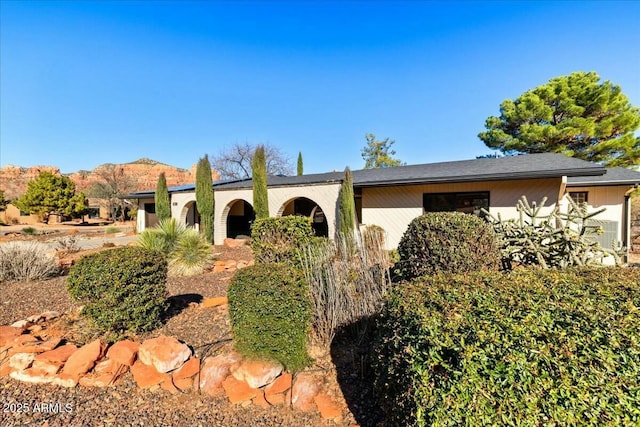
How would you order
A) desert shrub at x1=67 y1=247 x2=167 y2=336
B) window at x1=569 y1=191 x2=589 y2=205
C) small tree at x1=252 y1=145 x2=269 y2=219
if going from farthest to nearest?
1. small tree at x1=252 y1=145 x2=269 y2=219
2. window at x1=569 y1=191 x2=589 y2=205
3. desert shrub at x1=67 y1=247 x2=167 y2=336

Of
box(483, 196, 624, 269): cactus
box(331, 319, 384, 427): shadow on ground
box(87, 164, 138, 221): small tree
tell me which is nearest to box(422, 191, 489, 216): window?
box(483, 196, 624, 269): cactus

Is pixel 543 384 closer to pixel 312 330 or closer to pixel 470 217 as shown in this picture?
pixel 312 330

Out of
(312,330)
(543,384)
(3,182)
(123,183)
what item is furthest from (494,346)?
(3,182)

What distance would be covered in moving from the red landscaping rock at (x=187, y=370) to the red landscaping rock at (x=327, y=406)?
1.28 metres

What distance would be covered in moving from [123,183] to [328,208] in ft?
136

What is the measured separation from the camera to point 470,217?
4.03m

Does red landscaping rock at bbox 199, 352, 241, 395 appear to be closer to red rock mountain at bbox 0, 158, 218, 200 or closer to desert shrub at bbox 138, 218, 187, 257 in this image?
desert shrub at bbox 138, 218, 187, 257

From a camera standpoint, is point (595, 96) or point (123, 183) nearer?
point (595, 96)

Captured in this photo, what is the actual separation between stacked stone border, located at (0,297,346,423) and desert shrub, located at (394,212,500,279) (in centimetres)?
197

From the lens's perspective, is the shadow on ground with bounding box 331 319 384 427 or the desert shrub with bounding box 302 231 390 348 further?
the desert shrub with bounding box 302 231 390 348

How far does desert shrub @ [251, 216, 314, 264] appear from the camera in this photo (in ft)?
21.4

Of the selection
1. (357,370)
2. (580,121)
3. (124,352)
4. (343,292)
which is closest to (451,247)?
(343,292)

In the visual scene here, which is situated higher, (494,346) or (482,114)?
(482,114)

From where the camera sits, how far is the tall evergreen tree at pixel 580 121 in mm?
15828
